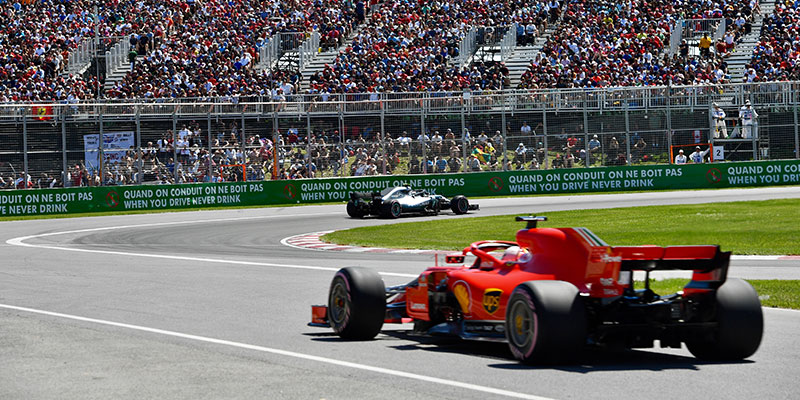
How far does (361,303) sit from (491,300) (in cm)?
143

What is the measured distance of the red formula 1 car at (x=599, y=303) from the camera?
7.92 metres

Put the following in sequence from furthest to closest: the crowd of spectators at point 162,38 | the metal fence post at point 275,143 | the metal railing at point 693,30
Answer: the metal railing at point 693,30
the crowd of spectators at point 162,38
the metal fence post at point 275,143

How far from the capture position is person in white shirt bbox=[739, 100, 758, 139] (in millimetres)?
39406

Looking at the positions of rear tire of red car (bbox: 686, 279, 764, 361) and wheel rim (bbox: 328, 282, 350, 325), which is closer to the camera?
rear tire of red car (bbox: 686, 279, 764, 361)

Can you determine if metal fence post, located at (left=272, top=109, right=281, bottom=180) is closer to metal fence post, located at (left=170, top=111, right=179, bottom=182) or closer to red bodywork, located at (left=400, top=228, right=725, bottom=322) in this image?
metal fence post, located at (left=170, top=111, right=179, bottom=182)

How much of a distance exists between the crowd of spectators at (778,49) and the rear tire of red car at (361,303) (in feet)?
123

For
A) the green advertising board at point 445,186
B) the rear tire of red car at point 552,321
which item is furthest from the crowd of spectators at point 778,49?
the rear tire of red car at point 552,321

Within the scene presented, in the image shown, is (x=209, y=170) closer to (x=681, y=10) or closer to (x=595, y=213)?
(x=595, y=213)

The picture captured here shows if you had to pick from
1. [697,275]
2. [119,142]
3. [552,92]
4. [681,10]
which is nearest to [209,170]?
[119,142]

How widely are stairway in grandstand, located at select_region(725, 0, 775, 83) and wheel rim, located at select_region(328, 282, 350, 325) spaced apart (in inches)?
1538

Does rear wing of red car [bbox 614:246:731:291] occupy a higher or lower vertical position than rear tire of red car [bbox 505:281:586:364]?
higher

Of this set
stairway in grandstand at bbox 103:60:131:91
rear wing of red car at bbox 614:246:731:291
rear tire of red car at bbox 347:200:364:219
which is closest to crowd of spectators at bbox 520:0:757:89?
rear tire of red car at bbox 347:200:364:219

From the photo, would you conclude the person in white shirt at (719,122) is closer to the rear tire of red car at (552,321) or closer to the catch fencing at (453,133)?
the catch fencing at (453,133)

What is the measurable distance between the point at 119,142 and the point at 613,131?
1783cm
